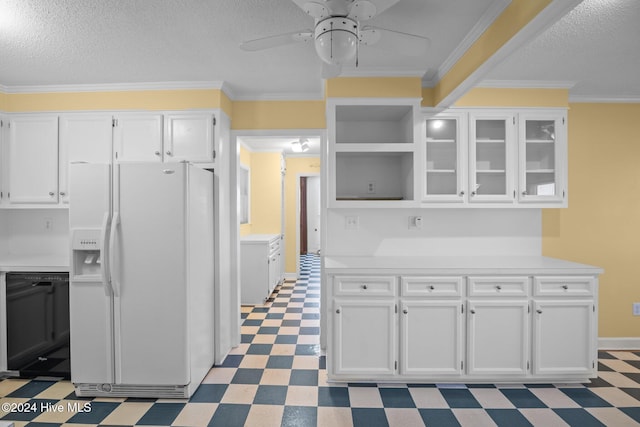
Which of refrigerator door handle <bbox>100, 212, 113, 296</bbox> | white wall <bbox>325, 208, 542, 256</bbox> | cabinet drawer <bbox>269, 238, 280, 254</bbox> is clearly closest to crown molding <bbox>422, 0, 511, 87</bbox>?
white wall <bbox>325, 208, 542, 256</bbox>

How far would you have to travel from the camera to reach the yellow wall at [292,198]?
666 cm

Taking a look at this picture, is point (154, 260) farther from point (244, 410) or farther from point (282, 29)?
point (282, 29)

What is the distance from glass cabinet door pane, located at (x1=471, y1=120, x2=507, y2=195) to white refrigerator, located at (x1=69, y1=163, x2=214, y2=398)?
239 cm

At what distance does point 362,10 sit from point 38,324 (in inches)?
126

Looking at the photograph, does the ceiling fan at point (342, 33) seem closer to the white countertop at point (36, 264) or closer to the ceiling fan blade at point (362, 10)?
the ceiling fan blade at point (362, 10)

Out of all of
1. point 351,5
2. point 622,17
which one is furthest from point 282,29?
point 622,17

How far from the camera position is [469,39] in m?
2.35

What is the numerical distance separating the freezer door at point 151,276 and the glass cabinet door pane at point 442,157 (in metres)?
2.02

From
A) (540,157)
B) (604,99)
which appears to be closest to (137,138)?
(540,157)

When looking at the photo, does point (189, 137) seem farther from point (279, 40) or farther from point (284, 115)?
point (279, 40)

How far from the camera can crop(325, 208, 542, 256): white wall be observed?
332 cm

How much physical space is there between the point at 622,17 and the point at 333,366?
289 cm

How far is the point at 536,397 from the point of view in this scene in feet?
8.36

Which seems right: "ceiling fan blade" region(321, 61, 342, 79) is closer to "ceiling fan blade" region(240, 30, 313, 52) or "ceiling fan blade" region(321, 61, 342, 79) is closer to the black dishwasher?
"ceiling fan blade" region(240, 30, 313, 52)
